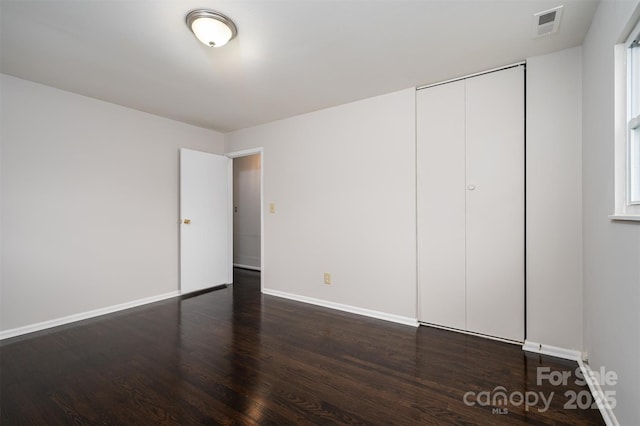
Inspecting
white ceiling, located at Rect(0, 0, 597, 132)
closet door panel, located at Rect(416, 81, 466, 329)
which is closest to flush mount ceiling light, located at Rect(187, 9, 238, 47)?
white ceiling, located at Rect(0, 0, 597, 132)

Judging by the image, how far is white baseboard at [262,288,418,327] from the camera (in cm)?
309

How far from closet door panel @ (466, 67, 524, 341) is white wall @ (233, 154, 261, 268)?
421cm

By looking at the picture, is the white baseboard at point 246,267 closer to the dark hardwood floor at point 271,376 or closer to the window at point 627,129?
the dark hardwood floor at point 271,376

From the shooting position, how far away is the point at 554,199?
236 centimetres

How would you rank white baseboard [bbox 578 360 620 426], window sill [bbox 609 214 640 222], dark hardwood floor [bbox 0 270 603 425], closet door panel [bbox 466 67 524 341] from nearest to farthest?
1. window sill [bbox 609 214 640 222]
2. white baseboard [bbox 578 360 620 426]
3. dark hardwood floor [bbox 0 270 603 425]
4. closet door panel [bbox 466 67 524 341]

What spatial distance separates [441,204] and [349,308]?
1.58m

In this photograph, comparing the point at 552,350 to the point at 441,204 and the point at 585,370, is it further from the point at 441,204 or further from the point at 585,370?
the point at 441,204

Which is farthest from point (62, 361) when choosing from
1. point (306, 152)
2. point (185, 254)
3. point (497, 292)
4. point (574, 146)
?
point (574, 146)

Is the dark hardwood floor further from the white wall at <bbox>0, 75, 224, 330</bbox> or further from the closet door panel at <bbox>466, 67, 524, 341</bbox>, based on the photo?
the white wall at <bbox>0, 75, 224, 330</bbox>

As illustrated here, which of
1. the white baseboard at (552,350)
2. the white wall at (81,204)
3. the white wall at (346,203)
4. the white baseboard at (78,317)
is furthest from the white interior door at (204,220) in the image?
the white baseboard at (552,350)

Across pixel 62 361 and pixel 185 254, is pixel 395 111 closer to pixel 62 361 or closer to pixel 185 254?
pixel 185 254

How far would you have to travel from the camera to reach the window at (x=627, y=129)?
4.69 feet

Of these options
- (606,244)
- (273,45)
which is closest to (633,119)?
(606,244)

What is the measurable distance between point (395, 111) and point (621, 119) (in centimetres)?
190
